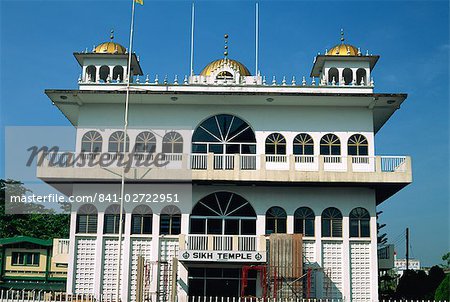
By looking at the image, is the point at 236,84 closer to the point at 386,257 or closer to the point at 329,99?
the point at 329,99

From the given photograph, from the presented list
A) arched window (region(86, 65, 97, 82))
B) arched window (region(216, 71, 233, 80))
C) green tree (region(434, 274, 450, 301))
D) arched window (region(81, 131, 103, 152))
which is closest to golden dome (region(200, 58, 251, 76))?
arched window (region(216, 71, 233, 80))

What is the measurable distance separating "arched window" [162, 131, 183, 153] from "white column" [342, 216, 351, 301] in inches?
332

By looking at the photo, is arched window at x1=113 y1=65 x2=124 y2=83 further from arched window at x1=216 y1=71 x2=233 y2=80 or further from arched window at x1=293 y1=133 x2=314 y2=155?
arched window at x1=293 y1=133 x2=314 y2=155

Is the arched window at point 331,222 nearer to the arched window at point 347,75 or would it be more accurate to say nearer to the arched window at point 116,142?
the arched window at point 347,75

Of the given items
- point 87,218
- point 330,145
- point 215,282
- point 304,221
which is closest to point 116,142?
point 87,218

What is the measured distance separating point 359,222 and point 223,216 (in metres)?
6.26

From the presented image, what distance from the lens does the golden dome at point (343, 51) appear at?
29062 mm

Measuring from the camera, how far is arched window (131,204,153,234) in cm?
2516

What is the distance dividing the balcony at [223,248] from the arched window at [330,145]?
5726 millimetres

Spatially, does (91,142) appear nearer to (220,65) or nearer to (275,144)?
(220,65)

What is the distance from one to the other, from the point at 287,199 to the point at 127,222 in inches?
294

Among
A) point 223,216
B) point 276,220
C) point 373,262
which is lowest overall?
point 373,262

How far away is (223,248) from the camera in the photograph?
23.4 m

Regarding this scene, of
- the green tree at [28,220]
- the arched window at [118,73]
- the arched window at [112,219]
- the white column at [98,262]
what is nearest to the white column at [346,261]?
the arched window at [112,219]
